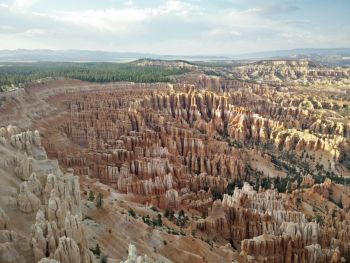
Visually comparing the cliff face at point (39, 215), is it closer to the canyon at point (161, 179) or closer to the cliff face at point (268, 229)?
the canyon at point (161, 179)

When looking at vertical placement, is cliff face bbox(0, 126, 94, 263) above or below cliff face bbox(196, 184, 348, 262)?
above

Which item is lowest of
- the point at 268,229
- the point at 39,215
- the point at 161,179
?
the point at 268,229

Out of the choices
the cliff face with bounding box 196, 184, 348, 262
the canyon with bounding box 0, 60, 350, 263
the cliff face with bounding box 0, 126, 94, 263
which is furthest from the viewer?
the cliff face with bounding box 196, 184, 348, 262

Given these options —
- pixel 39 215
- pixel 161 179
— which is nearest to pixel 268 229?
pixel 161 179

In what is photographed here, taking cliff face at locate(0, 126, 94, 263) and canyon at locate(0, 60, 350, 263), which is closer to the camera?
cliff face at locate(0, 126, 94, 263)

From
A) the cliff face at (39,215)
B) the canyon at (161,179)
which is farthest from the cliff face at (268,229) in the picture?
the cliff face at (39,215)

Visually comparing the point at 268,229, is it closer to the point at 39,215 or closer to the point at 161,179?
the point at 161,179

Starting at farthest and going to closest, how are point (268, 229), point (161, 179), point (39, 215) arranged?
point (161, 179) → point (268, 229) → point (39, 215)

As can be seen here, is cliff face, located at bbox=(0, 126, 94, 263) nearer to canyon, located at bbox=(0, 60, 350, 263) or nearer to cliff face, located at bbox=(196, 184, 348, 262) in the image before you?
canyon, located at bbox=(0, 60, 350, 263)

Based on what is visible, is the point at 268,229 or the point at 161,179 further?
the point at 161,179

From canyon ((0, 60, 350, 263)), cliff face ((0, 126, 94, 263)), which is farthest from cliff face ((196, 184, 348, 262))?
cliff face ((0, 126, 94, 263))

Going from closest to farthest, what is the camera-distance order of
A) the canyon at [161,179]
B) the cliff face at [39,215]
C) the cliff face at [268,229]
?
1. the cliff face at [39,215]
2. the canyon at [161,179]
3. the cliff face at [268,229]

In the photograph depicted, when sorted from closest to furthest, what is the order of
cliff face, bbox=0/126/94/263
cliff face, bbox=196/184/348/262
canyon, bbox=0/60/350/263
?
cliff face, bbox=0/126/94/263, canyon, bbox=0/60/350/263, cliff face, bbox=196/184/348/262
